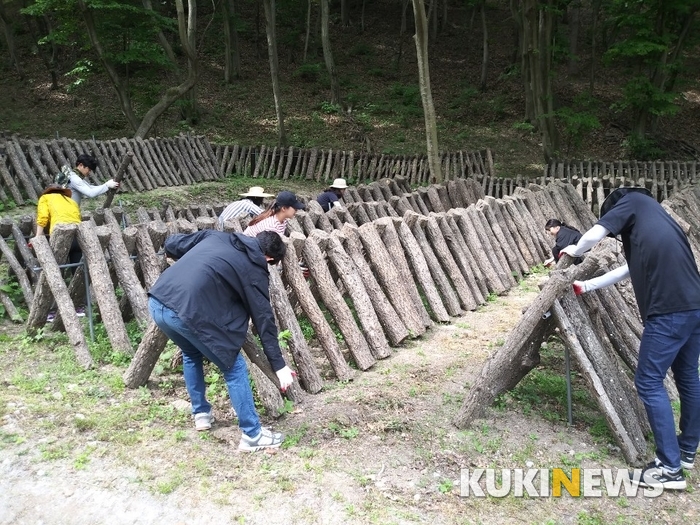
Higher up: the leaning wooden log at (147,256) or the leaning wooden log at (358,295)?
the leaning wooden log at (147,256)

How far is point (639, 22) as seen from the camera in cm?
1802

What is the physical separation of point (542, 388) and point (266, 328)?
266 cm

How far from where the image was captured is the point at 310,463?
153 inches

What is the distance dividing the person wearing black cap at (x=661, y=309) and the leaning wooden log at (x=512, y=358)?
524 mm

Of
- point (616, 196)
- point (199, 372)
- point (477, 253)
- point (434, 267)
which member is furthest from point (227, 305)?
point (477, 253)

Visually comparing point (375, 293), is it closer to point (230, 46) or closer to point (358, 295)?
point (358, 295)

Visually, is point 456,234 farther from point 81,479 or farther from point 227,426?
point 81,479

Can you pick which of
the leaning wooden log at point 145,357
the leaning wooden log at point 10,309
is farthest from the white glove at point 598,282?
the leaning wooden log at point 10,309

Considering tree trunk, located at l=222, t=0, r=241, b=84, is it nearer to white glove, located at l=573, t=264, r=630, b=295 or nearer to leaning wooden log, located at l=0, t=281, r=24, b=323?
leaning wooden log, located at l=0, t=281, r=24, b=323

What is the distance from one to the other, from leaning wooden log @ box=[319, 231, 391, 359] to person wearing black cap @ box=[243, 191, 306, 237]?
43 cm

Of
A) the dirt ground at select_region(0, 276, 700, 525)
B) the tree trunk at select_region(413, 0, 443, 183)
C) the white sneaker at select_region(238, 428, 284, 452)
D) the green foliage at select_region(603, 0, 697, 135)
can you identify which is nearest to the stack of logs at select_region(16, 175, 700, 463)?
the dirt ground at select_region(0, 276, 700, 525)

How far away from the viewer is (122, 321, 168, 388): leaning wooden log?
475cm

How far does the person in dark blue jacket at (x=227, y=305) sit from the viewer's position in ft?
12.1

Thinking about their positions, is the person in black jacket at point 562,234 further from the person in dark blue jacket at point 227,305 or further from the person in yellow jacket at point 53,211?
the person in yellow jacket at point 53,211
